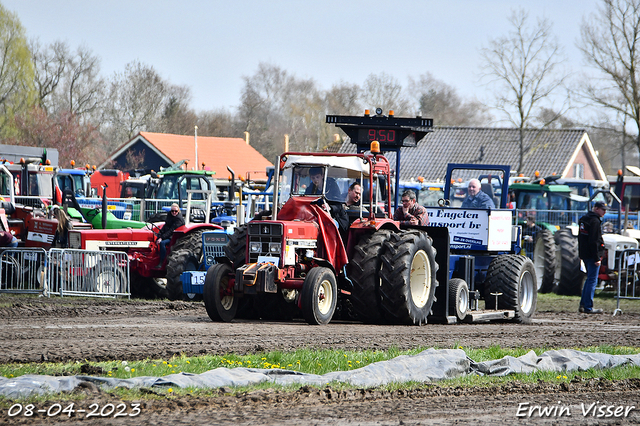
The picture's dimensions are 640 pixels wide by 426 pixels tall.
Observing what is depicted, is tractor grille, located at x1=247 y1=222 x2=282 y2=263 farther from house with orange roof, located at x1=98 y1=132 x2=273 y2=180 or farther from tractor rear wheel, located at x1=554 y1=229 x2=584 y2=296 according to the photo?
house with orange roof, located at x1=98 y1=132 x2=273 y2=180

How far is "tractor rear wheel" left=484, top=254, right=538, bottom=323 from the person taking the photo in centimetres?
1278

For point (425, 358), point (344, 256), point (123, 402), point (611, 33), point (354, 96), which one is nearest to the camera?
point (123, 402)

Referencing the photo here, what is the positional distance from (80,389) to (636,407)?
163 inches

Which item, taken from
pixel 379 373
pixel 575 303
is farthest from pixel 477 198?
pixel 379 373

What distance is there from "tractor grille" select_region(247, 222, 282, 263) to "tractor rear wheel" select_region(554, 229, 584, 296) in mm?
9891

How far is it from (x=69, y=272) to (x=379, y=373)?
34.2 feet

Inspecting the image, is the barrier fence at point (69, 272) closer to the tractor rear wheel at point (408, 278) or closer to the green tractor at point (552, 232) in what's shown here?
the tractor rear wheel at point (408, 278)

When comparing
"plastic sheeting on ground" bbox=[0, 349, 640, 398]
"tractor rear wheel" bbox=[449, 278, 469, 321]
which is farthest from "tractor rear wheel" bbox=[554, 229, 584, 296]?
"plastic sheeting on ground" bbox=[0, 349, 640, 398]

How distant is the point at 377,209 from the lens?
1176cm

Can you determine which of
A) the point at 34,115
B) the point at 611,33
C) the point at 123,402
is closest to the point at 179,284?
the point at 123,402

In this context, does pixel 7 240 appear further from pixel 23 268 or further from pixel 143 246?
pixel 143 246

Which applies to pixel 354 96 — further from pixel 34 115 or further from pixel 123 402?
pixel 123 402

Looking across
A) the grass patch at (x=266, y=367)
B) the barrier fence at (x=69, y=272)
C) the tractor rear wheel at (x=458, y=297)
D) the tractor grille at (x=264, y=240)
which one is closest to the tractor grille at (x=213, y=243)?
the barrier fence at (x=69, y=272)

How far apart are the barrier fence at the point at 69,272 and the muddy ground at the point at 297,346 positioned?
31.6 inches
